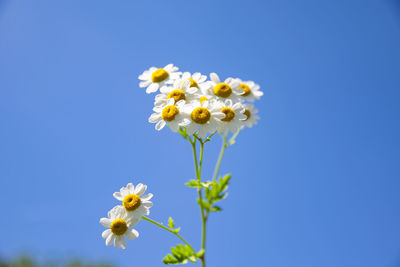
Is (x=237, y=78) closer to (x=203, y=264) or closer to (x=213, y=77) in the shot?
(x=213, y=77)

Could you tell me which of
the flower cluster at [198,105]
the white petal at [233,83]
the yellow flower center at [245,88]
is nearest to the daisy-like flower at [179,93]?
the flower cluster at [198,105]

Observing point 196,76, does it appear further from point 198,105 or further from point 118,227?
point 118,227

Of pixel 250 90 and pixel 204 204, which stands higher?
pixel 250 90

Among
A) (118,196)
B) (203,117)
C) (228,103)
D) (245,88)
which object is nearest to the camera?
(203,117)

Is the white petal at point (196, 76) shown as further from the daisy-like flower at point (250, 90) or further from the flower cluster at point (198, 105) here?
the daisy-like flower at point (250, 90)

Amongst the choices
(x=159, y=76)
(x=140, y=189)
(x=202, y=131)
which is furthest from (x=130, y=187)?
(x=159, y=76)

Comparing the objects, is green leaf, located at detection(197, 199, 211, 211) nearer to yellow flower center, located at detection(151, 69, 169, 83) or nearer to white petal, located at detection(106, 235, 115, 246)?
white petal, located at detection(106, 235, 115, 246)

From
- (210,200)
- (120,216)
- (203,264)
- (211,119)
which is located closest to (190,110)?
(211,119)

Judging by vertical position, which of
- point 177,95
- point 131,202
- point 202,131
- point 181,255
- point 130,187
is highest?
point 177,95
